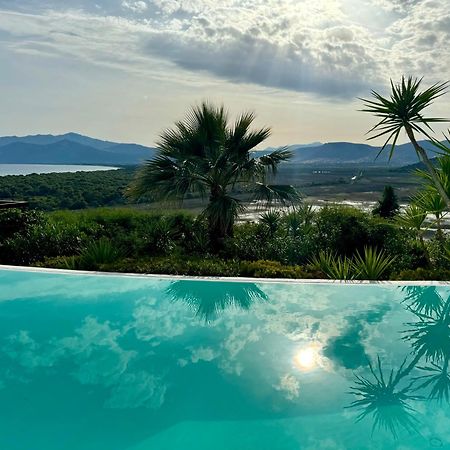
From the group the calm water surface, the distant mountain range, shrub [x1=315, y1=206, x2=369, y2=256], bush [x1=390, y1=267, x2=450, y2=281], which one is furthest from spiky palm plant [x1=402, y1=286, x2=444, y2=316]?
the distant mountain range

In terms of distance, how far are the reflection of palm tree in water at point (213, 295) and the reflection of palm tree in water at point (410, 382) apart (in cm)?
194

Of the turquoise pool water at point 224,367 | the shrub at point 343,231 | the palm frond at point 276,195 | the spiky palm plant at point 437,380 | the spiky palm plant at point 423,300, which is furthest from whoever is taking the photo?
the palm frond at point 276,195

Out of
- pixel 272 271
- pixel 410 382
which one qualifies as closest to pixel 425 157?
pixel 272 271

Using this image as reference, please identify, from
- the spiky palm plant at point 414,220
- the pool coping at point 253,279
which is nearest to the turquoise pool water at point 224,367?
the pool coping at point 253,279

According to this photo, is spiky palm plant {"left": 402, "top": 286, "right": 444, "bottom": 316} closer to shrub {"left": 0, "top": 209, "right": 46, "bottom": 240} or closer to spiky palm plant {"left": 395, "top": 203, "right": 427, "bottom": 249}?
spiky palm plant {"left": 395, "top": 203, "right": 427, "bottom": 249}

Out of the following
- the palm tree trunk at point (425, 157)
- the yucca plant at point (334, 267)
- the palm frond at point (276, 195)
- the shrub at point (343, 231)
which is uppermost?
the palm tree trunk at point (425, 157)

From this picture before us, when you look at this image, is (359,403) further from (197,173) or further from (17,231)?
(17,231)

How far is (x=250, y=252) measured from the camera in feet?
26.9

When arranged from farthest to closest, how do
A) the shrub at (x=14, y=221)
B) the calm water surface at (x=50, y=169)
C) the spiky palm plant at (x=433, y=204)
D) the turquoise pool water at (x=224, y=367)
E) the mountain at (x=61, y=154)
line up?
the mountain at (x=61, y=154)
the calm water surface at (x=50, y=169)
the shrub at (x=14, y=221)
the spiky palm plant at (x=433, y=204)
the turquoise pool water at (x=224, y=367)

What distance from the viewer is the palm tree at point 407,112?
6.23m

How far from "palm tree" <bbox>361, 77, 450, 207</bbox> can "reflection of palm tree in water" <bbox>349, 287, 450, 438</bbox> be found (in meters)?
2.17

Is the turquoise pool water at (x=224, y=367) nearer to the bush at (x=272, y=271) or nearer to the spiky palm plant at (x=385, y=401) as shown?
the spiky palm plant at (x=385, y=401)

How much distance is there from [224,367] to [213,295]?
2.04m

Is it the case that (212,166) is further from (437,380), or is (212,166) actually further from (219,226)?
(437,380)
